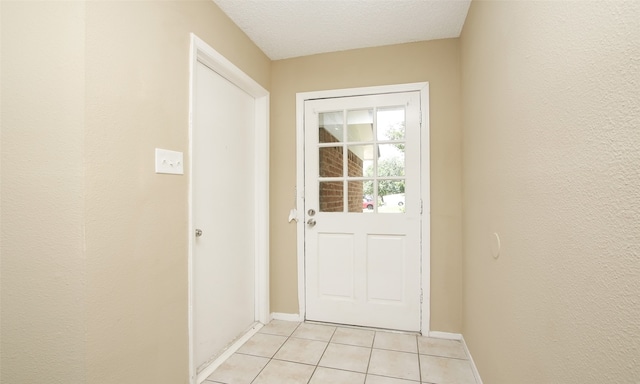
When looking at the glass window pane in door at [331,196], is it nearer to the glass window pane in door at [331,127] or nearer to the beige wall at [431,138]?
the beige wall at [431,138]

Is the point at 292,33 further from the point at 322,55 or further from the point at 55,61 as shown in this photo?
the point at 55,61

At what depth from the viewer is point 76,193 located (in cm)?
107

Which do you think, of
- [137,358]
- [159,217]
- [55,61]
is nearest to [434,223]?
[159,217]

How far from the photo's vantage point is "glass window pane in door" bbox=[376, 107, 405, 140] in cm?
236

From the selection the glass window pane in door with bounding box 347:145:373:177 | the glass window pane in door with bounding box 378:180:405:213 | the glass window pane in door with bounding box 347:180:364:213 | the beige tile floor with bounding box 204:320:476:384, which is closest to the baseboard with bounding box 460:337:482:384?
the beige tile floor with bounding box 204:320:476:384

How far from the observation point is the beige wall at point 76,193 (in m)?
1.08

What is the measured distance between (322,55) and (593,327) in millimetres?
2472

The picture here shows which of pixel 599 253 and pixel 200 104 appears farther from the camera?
pixel 200 104

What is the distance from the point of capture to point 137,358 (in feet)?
4.22

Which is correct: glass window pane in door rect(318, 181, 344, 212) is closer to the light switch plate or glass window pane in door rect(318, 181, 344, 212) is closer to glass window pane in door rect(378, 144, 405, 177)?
glass window pane in door rect(378, 144, 405, 177)

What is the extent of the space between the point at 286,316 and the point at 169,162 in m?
1.76

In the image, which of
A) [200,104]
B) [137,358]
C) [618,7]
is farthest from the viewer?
[200,104]

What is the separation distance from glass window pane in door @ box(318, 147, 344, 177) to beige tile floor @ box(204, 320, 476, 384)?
4.37 ft

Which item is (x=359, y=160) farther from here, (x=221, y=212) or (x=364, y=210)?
(x=221, y=212)
